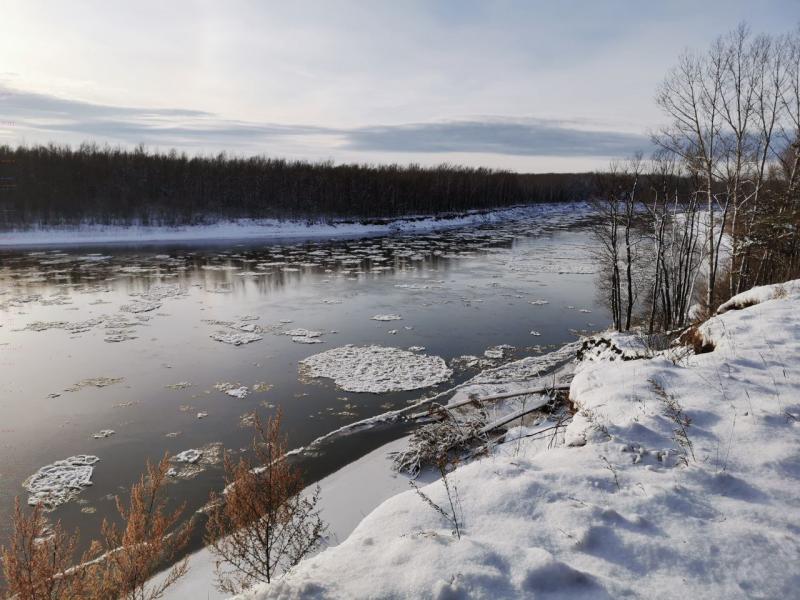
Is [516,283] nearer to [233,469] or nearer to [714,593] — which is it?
[233,469]

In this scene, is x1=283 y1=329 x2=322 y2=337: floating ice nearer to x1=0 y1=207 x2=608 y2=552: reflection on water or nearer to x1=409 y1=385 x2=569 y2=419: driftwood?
x1=0 y1=207 x2=608 y2=552: reflection on water

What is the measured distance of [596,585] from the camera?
10.8 feet

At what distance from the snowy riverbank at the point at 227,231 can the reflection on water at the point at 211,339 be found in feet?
42.1

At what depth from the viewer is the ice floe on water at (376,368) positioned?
13609 mm

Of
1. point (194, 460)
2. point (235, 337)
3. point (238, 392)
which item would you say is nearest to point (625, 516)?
point (194, 460)

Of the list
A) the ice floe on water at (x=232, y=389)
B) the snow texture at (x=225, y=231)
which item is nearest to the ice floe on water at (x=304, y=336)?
the ice floe on water at (x=232, y=389)

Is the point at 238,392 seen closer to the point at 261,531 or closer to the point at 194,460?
the point at 194,460

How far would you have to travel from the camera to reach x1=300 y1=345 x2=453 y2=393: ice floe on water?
13609mm

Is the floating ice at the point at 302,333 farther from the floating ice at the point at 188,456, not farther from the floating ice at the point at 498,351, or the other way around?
the floating ice at the point at 188,456

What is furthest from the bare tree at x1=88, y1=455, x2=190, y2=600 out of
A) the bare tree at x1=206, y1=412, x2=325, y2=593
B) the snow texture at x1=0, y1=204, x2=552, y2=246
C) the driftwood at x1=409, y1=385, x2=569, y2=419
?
the snow texture at x1=0, y1=204, x2=552, y2=246

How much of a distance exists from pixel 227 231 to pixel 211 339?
138 ft

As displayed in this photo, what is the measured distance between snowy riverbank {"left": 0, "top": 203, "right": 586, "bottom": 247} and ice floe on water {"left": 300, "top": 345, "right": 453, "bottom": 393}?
138ft

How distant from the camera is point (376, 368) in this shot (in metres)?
14.8

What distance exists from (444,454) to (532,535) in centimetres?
520
